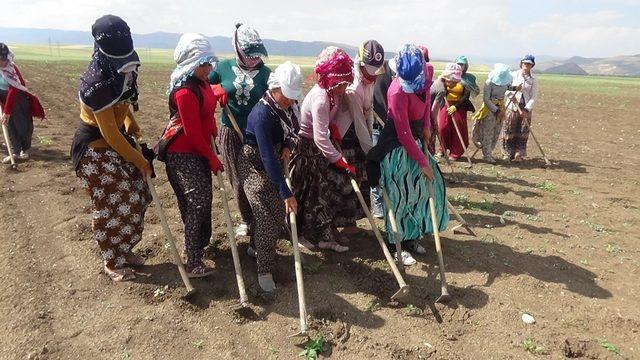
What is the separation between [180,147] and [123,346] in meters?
1.66

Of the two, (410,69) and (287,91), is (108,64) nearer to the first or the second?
(287,91)

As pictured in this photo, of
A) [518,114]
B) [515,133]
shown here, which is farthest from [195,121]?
[515,133]

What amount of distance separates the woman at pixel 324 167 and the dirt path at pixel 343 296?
0.36 metres

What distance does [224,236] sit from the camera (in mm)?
5414

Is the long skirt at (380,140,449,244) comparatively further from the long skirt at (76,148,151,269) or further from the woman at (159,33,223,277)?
the long skirt at (76,148,151,269)

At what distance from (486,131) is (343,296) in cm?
674

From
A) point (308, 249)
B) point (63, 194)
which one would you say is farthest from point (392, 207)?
point (63, 194)

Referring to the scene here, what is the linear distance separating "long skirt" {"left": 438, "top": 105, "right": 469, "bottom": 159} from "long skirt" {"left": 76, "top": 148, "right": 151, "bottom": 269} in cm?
630

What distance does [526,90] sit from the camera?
32.3 feet

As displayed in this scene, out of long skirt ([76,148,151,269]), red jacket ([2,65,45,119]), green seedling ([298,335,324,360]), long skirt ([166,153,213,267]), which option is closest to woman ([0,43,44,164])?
red jacket ([2,65,45,119])

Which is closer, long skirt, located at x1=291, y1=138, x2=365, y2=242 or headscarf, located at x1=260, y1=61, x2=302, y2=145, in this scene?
headscarf, located at x1=260, y1=61, x2=302, y2=145

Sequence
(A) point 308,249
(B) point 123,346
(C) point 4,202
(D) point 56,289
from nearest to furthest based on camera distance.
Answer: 1. (B) point 123,346
2. (D) point 56,289
3. (A) point 308,249
4. (C) point 4,202

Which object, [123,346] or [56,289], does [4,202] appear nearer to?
[56,289]

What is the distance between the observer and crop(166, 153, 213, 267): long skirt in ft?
13.4
